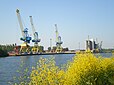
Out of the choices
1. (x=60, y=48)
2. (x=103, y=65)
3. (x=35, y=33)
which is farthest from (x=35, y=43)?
(x=103, y=65)

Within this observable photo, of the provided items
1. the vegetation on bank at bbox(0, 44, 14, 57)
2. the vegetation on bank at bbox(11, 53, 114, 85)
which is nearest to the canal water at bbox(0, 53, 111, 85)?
the vegetation on bank at bbox(11, 53, 114, 85)

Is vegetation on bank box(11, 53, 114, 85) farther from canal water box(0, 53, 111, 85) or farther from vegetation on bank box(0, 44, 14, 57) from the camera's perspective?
vegetation on bank box(0, 44, 14, 57)

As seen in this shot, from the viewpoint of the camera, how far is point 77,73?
12180 millimetres

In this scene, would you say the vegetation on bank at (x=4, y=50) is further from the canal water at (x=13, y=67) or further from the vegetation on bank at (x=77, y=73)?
the vegetation on bank at (x=77, y=73)

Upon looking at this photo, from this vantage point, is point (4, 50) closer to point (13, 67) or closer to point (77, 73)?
point (13, 67)

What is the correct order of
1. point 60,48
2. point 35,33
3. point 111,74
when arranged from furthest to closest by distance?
point 60,48 → point 35,33 → point 111,74

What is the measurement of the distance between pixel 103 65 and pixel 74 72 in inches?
73.9

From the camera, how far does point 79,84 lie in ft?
39.5

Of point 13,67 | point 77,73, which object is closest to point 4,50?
point 13,67

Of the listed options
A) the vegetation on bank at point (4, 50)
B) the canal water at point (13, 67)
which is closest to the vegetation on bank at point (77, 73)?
the canal water at point (13, 67)

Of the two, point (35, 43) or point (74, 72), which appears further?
point (35, 43)

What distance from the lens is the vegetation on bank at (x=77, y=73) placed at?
1161 centimetres

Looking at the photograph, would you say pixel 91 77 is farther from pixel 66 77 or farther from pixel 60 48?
pixel 60 48

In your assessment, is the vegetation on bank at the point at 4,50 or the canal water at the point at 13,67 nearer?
the canal water at the point at 13,67
